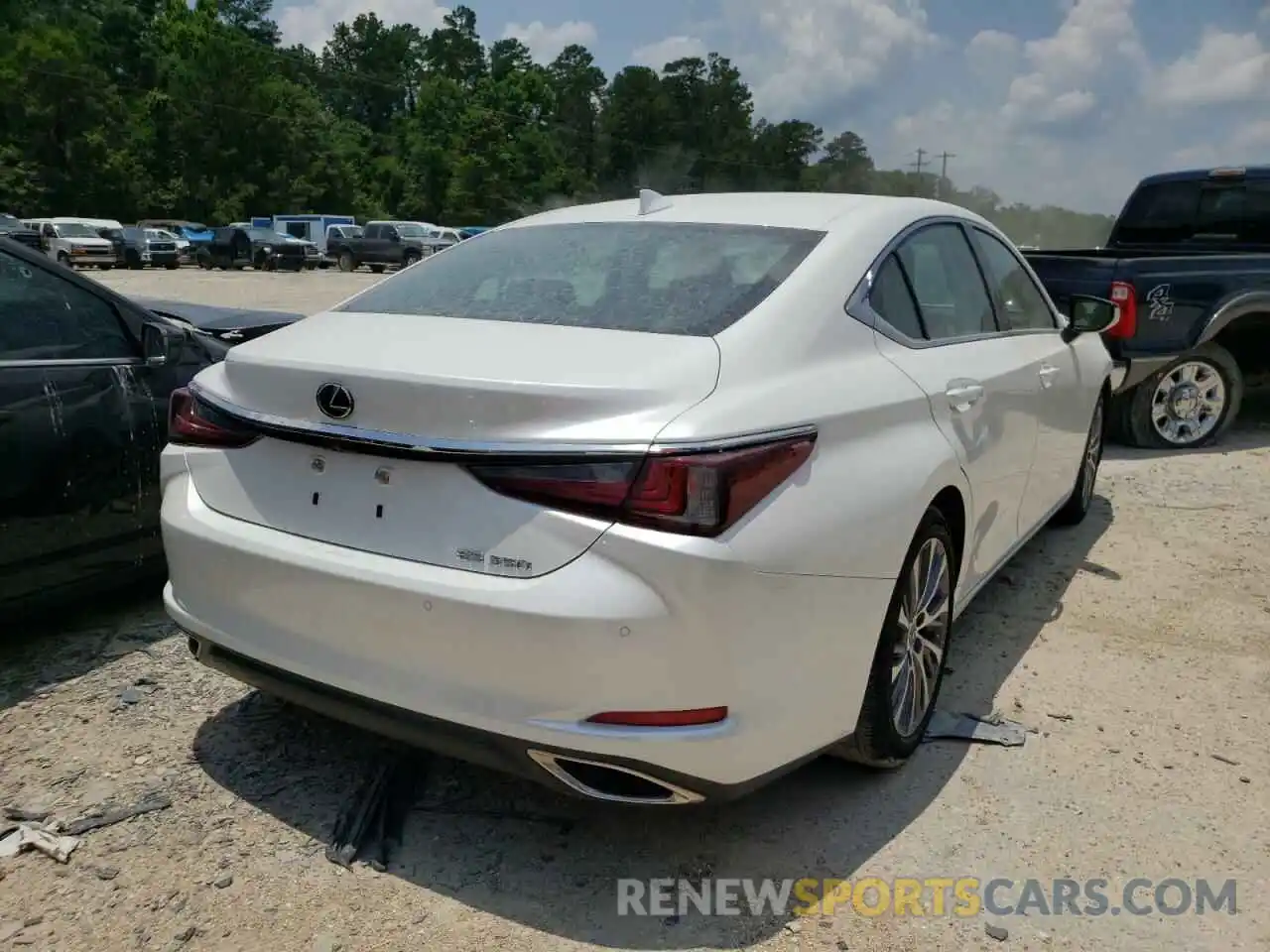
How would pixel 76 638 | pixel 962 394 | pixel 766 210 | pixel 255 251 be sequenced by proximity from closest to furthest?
pixel 962 394
pixel 766 210
pixel 76 638
pixel 255 251

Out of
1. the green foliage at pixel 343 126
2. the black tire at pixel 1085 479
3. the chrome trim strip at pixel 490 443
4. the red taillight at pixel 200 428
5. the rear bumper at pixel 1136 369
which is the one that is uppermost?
the green foliage at pixel 343 126

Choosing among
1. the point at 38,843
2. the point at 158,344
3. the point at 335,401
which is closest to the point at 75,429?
the point at 158,344

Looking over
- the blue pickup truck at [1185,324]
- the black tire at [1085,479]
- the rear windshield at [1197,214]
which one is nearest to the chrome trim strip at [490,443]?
the black tire at [1085,479]

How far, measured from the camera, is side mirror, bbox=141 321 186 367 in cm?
385

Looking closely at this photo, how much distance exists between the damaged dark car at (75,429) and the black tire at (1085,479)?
13.6 ft

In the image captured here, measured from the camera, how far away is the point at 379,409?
7.60 feet

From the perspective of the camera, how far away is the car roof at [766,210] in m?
3.12

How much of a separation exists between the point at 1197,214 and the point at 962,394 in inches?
272

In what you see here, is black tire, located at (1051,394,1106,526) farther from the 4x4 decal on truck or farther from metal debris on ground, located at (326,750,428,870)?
metal debris on ground, located at (326,750,428,870)

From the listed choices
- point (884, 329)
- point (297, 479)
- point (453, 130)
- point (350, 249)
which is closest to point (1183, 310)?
point (884, 329)

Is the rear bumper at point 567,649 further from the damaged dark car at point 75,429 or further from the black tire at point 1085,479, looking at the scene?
the black tire at point 1085,479

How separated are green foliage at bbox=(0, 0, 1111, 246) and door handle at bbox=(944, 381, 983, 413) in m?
32.6

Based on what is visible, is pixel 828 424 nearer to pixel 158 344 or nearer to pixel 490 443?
pixel 490 443

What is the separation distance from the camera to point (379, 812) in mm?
2721
